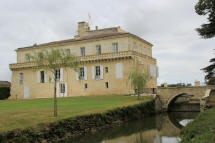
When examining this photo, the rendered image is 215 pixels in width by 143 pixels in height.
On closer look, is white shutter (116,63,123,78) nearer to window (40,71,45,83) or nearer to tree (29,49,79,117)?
window (40,71,45,83)

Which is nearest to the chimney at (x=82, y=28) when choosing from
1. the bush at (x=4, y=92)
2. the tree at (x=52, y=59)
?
the bush at (x=4, y=92)

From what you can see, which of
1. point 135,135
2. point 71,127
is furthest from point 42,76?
point 135,135

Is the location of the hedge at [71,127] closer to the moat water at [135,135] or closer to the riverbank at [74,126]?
the riverbank at [74,126]

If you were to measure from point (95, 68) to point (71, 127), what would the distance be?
22.6 meters

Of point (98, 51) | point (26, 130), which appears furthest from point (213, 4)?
point (98, 51)

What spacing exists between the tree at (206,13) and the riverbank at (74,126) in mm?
8251

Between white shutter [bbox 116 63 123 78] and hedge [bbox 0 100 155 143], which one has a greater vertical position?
white shutter [bbox 116 63 123 78]

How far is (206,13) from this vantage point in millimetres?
17938

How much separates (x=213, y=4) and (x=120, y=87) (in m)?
21.2

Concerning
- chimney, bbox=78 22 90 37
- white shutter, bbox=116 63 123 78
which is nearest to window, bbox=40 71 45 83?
chimney, bbox=78 22 90 37

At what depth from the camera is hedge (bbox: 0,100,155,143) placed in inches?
500

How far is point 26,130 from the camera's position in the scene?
1312cm

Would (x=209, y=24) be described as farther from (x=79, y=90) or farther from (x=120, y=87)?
(x=79, y=90)

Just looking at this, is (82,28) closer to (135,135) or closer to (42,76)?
(42,76)
